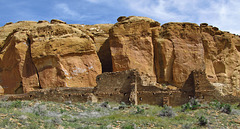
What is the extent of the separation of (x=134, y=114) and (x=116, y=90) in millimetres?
6340

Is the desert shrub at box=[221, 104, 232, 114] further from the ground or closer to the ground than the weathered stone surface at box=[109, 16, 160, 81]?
closer to the ground

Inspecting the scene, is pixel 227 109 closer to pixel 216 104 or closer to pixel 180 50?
pixel 216 104

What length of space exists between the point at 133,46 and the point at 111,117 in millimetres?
15492

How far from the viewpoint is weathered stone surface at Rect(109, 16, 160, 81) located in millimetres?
29250

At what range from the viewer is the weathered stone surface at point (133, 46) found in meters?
29.2

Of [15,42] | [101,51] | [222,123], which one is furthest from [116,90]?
[15,42]

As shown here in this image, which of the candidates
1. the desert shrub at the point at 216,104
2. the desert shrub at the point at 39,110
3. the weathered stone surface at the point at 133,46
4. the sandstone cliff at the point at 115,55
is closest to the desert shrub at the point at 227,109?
the desert shrub at the point at 216,104

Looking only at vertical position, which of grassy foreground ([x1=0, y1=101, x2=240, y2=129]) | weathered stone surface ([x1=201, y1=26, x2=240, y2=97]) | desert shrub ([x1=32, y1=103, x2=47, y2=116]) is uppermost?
weathered stone surface ([x1=201, y1=26, x2=240, y2=97])

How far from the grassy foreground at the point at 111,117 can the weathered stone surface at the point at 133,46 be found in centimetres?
1053

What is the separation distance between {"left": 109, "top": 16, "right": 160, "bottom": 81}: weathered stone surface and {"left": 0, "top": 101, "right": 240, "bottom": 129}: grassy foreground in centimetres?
1053

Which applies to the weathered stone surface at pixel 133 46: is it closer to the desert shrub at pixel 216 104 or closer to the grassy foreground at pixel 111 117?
the desert shrub at pixel 216 104

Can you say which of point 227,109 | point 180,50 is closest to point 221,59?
point 180,50

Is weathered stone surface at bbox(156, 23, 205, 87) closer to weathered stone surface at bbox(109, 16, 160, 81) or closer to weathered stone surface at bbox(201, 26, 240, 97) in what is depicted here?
weathered stone surface at bbox(109, 16, 160, 81)

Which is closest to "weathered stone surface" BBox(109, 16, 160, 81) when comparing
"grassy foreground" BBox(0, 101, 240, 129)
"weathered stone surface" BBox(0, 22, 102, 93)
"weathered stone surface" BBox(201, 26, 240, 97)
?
"weathered stone surface" BBox(0, 22, 102, 93)
